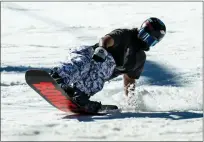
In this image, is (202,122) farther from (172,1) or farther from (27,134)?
(172,1)

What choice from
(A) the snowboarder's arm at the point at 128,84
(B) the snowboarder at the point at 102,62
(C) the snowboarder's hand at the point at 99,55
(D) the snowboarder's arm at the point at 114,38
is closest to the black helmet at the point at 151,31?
(B) the snowboarder at the point at 102,62

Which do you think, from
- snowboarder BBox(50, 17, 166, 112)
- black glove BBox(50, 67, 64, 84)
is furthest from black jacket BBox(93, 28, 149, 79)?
black glove BBox(50, 67, 64, 84)

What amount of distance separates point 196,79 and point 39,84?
3312mm

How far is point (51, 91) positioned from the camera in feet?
16.1

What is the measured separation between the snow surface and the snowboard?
12 cm

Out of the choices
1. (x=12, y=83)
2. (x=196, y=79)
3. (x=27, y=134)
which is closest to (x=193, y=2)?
(x=196, y=79)

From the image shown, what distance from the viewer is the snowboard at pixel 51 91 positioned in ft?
15.7

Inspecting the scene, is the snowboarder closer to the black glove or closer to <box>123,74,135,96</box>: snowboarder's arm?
the black glove

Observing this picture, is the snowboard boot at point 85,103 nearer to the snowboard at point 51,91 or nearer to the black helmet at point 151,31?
the snowboard at point 51,91

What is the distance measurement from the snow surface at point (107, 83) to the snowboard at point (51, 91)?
12 cm

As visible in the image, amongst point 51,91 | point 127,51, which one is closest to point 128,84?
point 127,51

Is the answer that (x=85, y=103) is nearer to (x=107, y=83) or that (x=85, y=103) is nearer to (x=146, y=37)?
(x=146, y=37)

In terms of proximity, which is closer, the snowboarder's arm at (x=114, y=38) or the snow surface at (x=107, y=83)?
the snow surface at (x=107, y=83)

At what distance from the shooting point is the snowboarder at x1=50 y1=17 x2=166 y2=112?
4.97m
